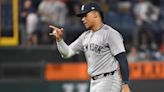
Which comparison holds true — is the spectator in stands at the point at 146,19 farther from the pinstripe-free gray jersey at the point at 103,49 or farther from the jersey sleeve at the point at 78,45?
the pinstripe-free gray jersey at the point at 103,49

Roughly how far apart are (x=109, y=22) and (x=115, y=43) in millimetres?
6966

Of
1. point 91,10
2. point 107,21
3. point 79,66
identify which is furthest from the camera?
→ point 107,21

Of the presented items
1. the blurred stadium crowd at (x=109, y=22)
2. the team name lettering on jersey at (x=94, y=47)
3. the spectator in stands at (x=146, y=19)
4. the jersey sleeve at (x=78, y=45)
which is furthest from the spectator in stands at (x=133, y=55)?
the team name lettering on jersey at (x=94, y=47)

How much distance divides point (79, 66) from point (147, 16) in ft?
6.93

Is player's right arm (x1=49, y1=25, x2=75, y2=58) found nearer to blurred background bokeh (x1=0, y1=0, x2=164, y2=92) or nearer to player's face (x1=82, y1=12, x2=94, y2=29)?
player's face (x1=82, y1=12, x2=94, y2=29)

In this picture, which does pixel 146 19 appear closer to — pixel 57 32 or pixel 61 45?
pixel 61 45

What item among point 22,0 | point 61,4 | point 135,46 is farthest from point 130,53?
point 22,0

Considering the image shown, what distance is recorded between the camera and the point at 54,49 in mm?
12828

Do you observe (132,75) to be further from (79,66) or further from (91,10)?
(91,10)

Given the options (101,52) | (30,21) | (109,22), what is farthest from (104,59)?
(109,22)

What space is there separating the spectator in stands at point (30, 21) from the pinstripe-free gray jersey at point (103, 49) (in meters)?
6.34

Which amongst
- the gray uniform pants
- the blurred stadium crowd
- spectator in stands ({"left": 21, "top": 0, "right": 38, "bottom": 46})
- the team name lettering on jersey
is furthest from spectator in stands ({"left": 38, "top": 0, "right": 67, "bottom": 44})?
the gray uniform pants

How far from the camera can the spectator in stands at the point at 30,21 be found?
12844mm

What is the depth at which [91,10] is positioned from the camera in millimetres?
6449
